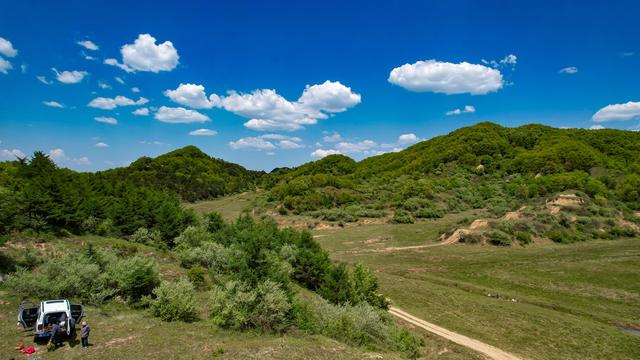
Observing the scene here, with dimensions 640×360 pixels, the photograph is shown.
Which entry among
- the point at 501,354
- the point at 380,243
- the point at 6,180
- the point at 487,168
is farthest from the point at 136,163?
the point at 501,354

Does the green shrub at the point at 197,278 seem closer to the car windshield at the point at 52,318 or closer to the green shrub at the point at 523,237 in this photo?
the car windshield at the point at 52,318

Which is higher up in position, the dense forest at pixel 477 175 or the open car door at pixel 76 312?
the dense forest at pixel 477 175

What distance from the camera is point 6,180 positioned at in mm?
54031

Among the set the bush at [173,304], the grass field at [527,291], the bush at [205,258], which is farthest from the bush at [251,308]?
the bush at [205,258]

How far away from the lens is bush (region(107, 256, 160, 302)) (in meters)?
24.8

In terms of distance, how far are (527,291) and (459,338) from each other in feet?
58.3

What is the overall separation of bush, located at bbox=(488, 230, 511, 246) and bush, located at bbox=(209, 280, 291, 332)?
51.3 meters

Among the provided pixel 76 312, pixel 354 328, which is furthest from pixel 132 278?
pixel 354 328

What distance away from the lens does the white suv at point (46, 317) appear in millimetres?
16703

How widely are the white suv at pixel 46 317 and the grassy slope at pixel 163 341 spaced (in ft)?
1.54

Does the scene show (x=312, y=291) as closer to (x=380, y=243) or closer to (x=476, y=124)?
(x=380, y=243)

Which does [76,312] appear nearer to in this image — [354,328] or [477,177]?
[354,328]

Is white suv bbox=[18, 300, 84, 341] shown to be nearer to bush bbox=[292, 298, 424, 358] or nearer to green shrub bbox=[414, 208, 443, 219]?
bush bbox=[292, 298, 424, 358]

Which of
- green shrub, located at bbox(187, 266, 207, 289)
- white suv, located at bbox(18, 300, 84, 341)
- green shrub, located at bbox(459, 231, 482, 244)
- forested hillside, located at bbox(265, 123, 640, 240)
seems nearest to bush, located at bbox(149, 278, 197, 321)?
white suv, located at bbox(18, 300, 84, 341)
